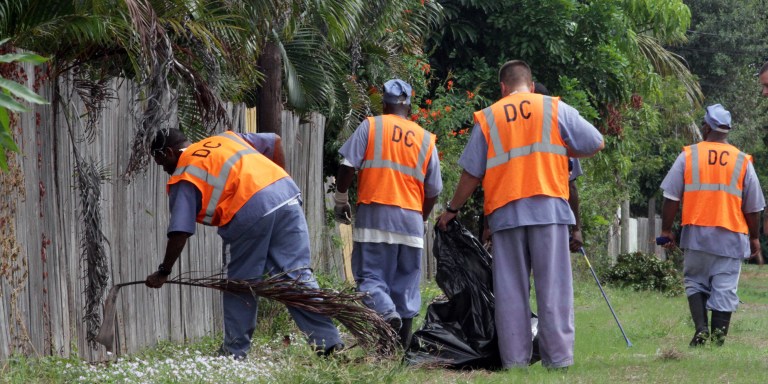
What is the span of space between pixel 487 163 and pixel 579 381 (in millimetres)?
1511

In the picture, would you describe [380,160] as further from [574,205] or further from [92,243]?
[92,243]

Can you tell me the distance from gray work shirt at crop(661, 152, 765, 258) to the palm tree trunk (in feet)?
10.9

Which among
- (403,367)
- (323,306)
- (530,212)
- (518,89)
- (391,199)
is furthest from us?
(391,199)

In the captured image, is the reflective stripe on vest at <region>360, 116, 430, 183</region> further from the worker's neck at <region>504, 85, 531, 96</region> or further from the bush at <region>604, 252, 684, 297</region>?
the bush at <region>604, 252, 684, 297</region>

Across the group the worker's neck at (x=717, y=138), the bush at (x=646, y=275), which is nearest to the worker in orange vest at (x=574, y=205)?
the worker's neck at (x=717, y=138)

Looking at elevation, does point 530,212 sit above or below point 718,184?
below

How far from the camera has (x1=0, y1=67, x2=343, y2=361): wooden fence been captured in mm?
6309

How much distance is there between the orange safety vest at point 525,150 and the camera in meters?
7.18

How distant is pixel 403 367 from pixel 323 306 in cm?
58

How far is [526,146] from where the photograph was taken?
7211mm

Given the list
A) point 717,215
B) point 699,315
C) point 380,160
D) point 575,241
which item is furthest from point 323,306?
point 717,215

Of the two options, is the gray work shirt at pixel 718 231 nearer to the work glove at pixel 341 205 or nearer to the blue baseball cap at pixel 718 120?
the blue baseball cap at pixel 718 120

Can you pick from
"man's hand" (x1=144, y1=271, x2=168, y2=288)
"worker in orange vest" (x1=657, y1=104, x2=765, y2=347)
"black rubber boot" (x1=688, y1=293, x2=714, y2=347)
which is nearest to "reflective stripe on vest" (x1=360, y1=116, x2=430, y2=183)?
"man's hand" (x1=144, y1=271, x2=168, y2=288)

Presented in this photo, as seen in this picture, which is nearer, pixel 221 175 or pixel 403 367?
pixel 403 367
